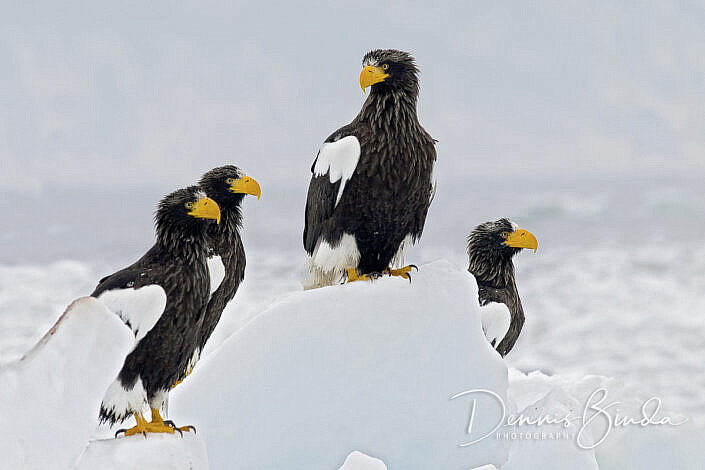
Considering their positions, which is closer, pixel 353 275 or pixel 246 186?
pixel 353 275

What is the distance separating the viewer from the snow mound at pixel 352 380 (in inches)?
175

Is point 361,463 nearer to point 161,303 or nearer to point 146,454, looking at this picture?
point 146,454

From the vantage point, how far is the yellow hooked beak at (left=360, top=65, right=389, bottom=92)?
473 centimetres

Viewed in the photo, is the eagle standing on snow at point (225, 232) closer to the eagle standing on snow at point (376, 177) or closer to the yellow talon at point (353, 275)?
the eagle standing on snow at point (376, 177)

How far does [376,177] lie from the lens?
4.79m

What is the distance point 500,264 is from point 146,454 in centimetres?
334

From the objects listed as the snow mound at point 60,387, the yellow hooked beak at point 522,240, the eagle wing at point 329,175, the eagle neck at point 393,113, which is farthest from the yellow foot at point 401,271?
the snow mound at point 60,387

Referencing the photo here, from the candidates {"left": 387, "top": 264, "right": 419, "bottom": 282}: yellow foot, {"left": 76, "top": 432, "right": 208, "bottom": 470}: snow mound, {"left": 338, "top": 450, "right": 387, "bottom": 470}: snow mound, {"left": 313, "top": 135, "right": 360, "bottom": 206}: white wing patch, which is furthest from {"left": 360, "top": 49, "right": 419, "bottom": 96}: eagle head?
{"left": 76, "top": 432, "right": 208, "bottom": 470}: snow mound

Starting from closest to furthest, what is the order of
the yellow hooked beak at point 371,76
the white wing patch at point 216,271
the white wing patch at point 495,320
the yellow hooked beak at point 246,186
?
the yellow hooked beak at point 371,76, the white wing patch at point 216,271, the yellow hooked beak at point 246,186, the white wing patch at point 495,320

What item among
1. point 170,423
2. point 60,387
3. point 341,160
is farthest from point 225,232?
point 60,387

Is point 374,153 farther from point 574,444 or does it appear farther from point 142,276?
point 574,444

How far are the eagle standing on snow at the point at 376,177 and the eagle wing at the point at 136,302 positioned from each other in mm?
1287

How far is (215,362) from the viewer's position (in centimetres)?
447

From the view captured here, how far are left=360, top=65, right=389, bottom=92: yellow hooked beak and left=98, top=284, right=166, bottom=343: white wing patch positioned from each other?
65.3 inches
